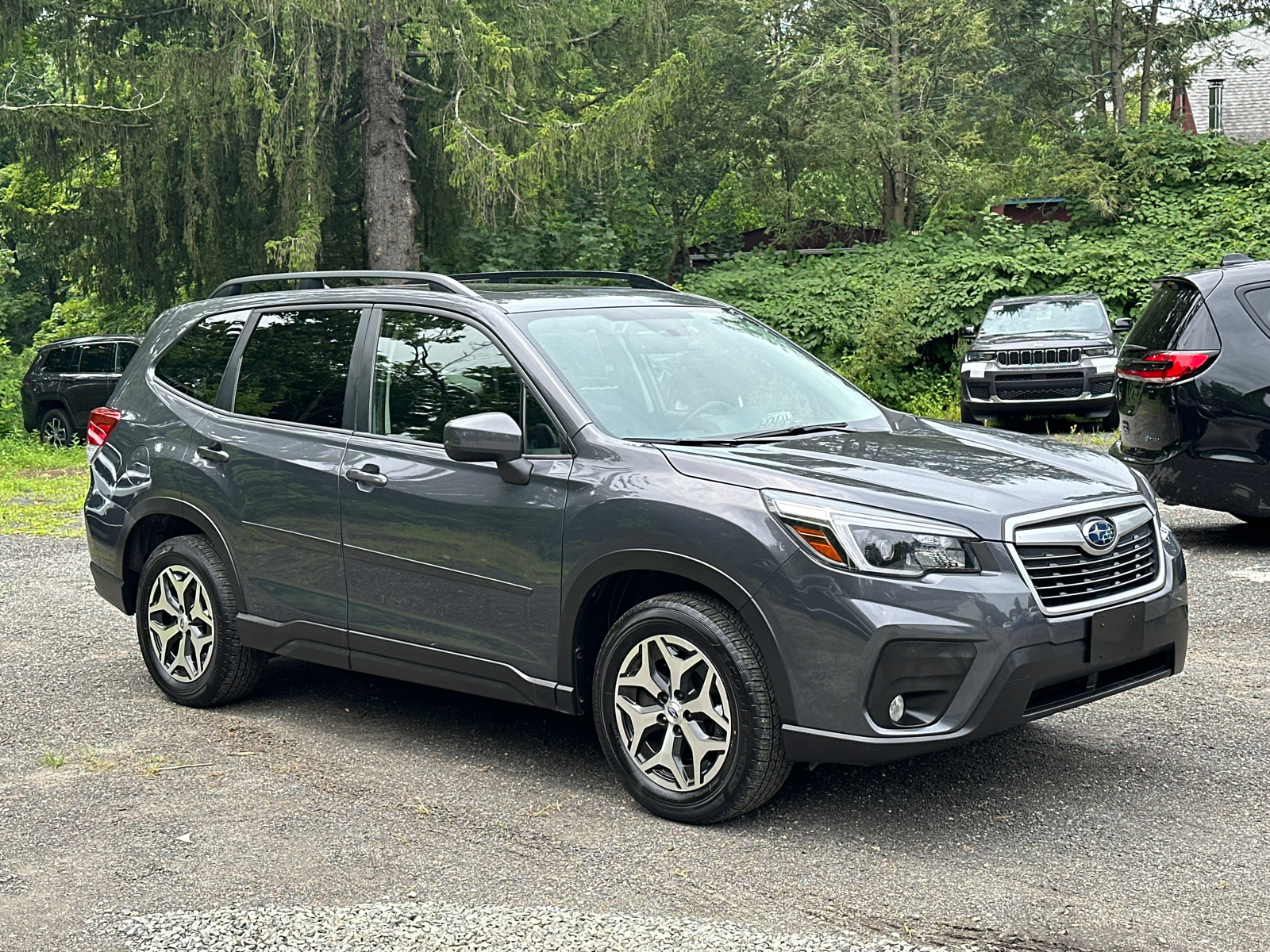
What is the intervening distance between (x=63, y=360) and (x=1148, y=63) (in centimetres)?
2105

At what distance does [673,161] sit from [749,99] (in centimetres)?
213

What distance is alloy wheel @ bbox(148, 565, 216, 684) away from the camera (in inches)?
241

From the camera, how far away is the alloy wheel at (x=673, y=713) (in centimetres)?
445

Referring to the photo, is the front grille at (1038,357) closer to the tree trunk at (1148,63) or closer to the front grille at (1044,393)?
the front grille at (1044,393)

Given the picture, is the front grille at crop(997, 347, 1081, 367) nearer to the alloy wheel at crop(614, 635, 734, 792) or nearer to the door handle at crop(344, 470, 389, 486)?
the door handle at crop(344, 470, 389, 486)

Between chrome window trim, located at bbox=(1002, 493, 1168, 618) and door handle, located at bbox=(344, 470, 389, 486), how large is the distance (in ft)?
7.47

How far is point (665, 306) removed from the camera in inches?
227

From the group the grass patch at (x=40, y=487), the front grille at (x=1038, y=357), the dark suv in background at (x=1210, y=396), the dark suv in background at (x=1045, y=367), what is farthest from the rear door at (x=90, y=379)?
the dark suv in background at (x=1210, y=396)

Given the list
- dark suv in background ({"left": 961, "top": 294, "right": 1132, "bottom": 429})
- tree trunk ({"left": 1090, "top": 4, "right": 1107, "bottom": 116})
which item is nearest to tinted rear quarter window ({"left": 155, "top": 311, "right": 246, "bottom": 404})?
dark suv in background ({"left": 961, "top": 294, "right": 1132, "bottom": 429})

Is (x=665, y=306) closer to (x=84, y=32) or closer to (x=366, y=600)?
(x=366, y=600)

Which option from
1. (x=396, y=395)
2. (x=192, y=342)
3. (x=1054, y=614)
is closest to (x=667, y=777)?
(x=1054, y=614)

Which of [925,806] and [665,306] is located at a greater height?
[665,306]

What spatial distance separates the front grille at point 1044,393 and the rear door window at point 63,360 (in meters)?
14.0

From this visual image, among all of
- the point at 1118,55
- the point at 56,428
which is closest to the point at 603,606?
the point at 56,428
